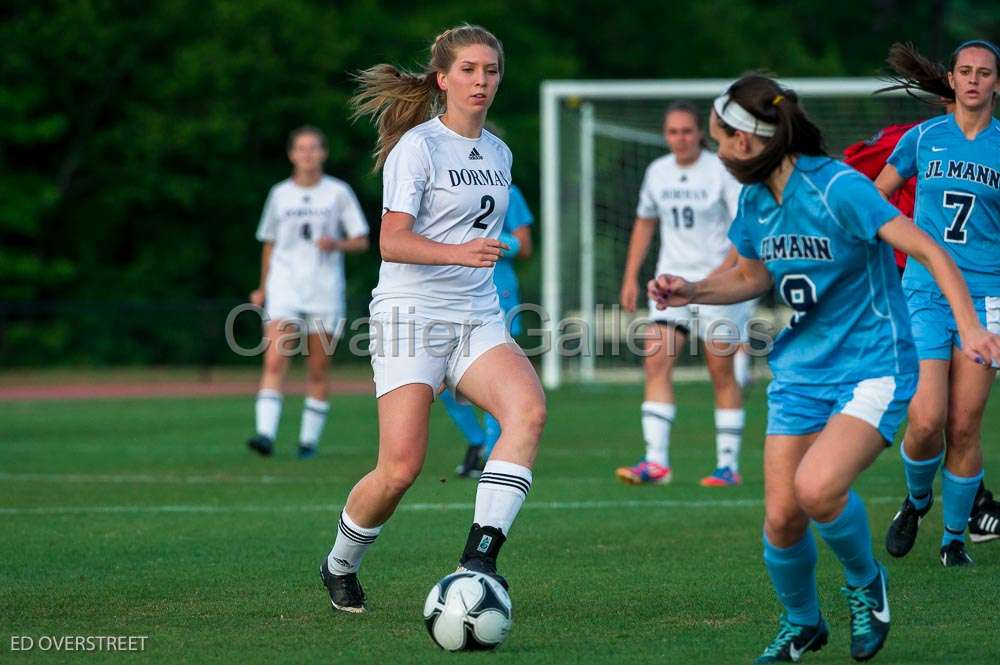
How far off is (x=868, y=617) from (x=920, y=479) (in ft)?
7.47

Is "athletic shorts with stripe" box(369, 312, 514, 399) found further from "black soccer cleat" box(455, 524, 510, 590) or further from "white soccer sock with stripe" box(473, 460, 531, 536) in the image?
"black soccer cleat" box(455, 524, 510, 590)

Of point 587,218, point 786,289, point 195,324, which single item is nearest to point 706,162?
point 786,289

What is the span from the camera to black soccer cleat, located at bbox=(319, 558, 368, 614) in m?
6.18

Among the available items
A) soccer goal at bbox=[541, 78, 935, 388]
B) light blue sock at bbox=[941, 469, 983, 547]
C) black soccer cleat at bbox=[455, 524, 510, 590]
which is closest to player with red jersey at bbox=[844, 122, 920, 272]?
light blue sock at bbox=[941, 469, 983, 547]

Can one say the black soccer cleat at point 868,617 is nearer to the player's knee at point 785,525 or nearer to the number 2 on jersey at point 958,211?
the player's knee at point 785,525

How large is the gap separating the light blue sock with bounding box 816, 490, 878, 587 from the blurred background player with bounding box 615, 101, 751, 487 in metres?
5.10

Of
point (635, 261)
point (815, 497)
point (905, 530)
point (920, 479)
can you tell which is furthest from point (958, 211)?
point (635, 261)

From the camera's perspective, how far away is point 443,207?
6121 millimetres

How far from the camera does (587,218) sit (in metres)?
20.4

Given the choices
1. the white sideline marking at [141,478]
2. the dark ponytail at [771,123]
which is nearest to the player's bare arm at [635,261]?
the white sideline marking at [141,478]

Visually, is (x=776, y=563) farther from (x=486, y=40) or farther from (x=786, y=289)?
(x=486, y=40)

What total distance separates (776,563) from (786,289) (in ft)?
3.02

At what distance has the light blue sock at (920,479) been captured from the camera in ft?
23.9

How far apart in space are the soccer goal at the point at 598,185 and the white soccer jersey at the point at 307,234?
731 centimetres
